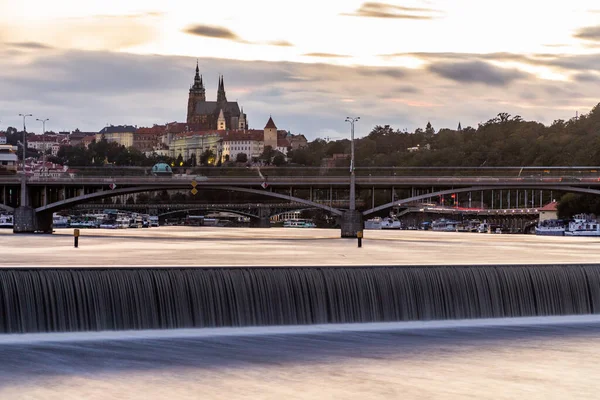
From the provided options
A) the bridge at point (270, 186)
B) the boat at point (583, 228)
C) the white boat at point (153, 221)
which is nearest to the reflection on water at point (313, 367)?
the bridge at point (270, 186)

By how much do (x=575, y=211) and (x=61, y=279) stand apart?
413 ft

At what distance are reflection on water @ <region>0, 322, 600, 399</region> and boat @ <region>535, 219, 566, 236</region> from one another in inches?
4125

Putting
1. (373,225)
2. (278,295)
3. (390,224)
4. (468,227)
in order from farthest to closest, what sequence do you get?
1. (390,224)
2. (373,225)
3. (468,227)
4. (278,295)

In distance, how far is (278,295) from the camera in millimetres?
44156

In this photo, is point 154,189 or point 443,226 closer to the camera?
point 154,189

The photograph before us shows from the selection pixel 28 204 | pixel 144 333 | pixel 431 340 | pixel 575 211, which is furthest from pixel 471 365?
pixel 575 211

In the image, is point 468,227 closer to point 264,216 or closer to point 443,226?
point 443,226

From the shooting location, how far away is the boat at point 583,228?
449ft

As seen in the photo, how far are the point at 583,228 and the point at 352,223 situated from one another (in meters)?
36.2

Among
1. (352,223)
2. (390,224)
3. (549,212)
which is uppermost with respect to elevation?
(352,223)

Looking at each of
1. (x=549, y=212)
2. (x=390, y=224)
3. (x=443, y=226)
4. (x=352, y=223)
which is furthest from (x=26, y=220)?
(x=443, y=226)

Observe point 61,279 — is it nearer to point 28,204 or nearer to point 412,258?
point 412,258

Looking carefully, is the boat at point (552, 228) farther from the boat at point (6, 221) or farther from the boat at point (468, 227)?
the boat at point (6, 221)

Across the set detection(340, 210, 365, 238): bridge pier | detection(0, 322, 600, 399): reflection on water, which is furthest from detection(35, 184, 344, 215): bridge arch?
detection(0, 322, 600, 399): reflection on water
